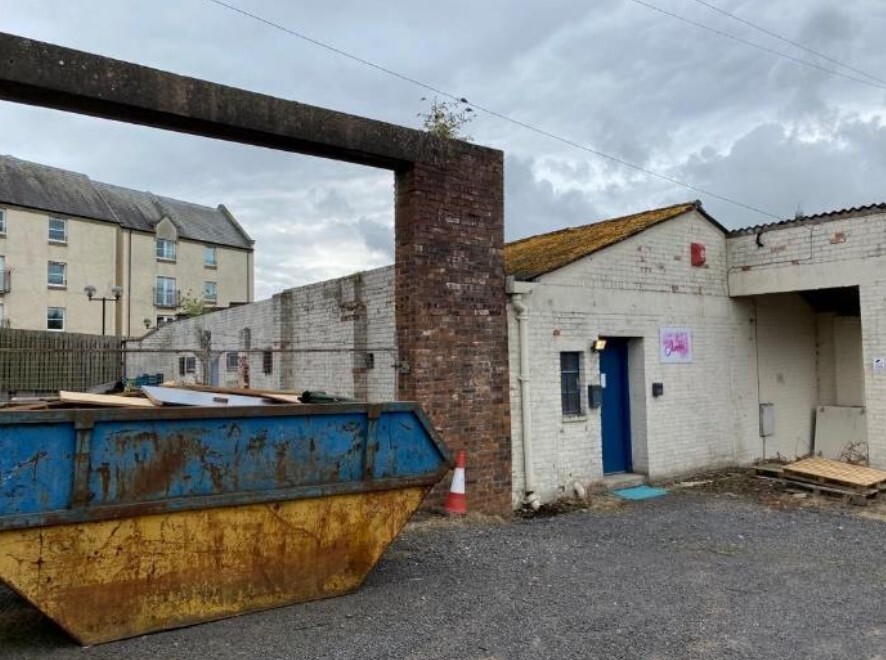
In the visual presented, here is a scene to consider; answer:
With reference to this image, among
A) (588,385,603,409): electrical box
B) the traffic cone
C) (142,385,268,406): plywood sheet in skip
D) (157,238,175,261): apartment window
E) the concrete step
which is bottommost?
the concrete step

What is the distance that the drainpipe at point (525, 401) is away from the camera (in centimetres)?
870

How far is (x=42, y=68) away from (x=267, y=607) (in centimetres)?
488

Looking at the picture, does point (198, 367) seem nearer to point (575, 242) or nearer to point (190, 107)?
point (575, 242)

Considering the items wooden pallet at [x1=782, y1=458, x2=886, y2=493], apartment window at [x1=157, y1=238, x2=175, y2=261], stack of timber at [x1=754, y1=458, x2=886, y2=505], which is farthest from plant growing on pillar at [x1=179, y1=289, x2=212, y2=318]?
wooden pallet at [x1=782, y1=458, x2=886, y2=493]

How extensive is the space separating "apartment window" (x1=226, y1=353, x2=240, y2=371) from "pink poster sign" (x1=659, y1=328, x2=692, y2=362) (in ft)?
27.3

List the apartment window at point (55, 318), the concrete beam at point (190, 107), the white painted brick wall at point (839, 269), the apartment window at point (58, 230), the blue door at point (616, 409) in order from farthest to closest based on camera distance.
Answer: the apartment window at point (58, 230) → the apartment window at point (55, 318) → the blue door at point (616, 409) → the white painted brick wall at point (839, 269) → the concrete beam at point (190, 107)

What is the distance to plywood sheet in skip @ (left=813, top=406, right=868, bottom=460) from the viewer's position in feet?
37.9

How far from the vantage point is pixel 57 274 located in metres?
40.0

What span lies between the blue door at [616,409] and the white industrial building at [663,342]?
0.08ft

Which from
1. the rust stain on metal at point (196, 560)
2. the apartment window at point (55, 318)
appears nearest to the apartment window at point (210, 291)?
the apartment window at point (55, 318)

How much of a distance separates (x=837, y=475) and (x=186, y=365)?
48.3 ft

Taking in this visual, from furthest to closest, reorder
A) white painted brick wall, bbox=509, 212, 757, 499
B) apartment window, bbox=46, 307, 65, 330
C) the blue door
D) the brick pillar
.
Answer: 1. apartment window, bbox=46, 307, 65, 330
2. the blue door
3. white painted brick wall, bbox=509, 212, 757, 499
4. the brick pillar

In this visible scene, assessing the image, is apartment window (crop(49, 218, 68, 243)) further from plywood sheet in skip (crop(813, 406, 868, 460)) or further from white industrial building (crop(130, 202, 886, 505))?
plywood sheet in skip (crop(813, 406, 868, 460))

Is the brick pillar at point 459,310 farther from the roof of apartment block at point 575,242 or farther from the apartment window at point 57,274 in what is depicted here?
the apartment window at point 57,274
